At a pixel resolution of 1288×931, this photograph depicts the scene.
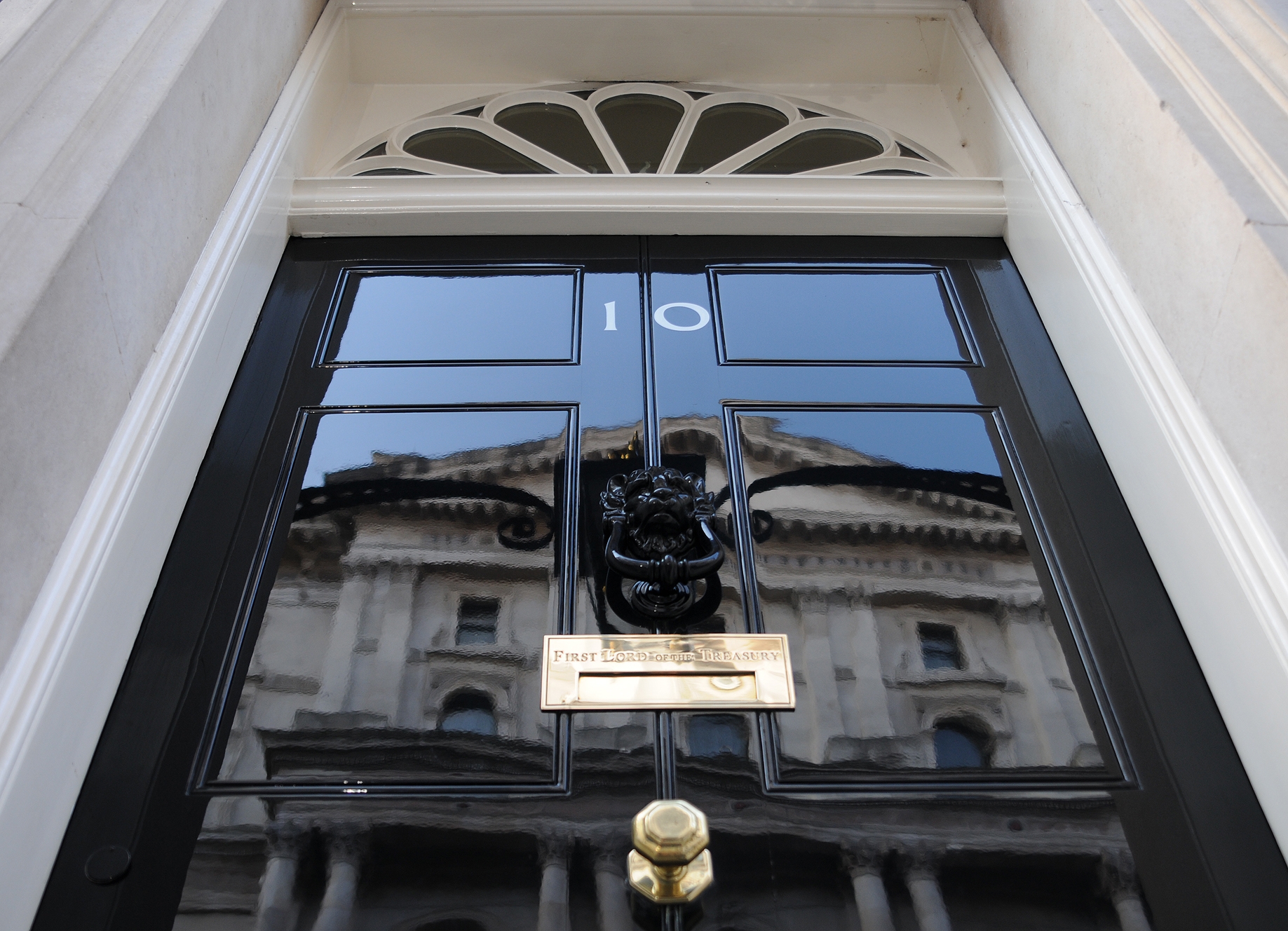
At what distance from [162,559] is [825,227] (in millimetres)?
2040

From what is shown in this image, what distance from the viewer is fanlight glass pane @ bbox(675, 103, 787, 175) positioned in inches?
148

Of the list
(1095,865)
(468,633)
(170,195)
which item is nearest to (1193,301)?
(1095,865)

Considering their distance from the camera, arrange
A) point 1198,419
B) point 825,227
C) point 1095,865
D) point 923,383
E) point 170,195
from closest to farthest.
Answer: point 1095,865 → point 1198,419 → point 170,195 → point 923,383 → point 825,227

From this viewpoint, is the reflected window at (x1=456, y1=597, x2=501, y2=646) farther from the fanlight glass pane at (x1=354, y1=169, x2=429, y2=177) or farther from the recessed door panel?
the fanlight glass pane at (x1=354, y1=169, x2=429, y2=177)

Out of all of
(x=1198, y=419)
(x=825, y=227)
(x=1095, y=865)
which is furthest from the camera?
(x=825, y=227)

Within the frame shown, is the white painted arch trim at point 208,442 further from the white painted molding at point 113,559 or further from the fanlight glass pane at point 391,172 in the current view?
the fanlight glass pane at point 391,172

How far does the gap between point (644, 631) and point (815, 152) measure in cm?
220

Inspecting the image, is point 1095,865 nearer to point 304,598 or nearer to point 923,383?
point 923,383

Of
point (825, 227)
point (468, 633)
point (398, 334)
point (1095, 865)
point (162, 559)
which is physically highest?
point (825, 227)

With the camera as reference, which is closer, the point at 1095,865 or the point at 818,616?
the point at 1095,865

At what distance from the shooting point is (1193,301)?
226cm

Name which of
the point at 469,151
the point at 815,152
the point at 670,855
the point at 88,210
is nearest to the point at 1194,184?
the point at 815,152

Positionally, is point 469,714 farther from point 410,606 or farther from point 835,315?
point 835,315

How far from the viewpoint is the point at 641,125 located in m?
3.95
